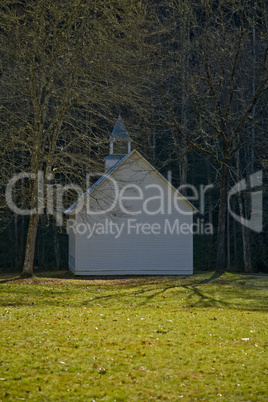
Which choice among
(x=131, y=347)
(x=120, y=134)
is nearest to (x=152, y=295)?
(x=120, y=134)

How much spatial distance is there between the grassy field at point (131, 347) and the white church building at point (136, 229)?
26.1ft

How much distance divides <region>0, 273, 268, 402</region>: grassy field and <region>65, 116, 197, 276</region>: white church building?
7.96m

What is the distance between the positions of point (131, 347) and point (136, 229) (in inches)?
624

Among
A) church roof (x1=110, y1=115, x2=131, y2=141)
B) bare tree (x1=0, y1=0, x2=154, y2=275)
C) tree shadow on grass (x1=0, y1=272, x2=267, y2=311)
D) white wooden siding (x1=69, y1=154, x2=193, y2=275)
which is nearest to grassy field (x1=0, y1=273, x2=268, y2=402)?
tree shadow on grass (x1=0, y1=272, x2=267, y2=311)

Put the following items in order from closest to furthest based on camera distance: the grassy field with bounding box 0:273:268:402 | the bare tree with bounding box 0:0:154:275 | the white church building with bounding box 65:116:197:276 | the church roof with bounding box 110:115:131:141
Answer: the grassy field with bounding box 0:273:268:402
the bare tree with bounding box 0:0:154:275
the church roof with bounding box 110:115:131:141
the white church building with bounding box 65:116:197:276

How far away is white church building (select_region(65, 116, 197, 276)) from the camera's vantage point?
2388 cm

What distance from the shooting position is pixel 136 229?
79.7ft

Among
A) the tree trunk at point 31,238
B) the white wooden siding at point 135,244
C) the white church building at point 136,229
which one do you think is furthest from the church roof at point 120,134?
the white wooden siding at point 135,244

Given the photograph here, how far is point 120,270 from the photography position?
78.9 feet

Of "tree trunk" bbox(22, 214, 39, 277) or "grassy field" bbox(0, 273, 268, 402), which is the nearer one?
"grassy field" bbox(0, 273, 268, 402)

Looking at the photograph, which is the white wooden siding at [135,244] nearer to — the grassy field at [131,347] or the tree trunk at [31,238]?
the tree trunk at [31,238]

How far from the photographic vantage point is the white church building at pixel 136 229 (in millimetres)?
23875

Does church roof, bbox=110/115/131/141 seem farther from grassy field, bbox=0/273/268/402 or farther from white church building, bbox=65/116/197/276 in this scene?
grassy field, bbox=0/273/268/402

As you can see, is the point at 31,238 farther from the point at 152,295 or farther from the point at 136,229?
the point at 136,229
